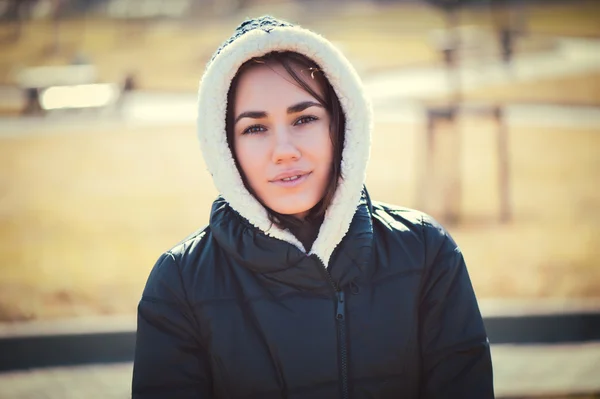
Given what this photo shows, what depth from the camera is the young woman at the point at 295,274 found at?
1.76m

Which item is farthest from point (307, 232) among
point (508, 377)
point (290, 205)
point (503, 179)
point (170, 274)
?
point (503, 179)

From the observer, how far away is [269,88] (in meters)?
1.81

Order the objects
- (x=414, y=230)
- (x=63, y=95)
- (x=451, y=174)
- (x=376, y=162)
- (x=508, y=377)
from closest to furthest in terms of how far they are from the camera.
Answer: (x=414, y=230), (x=508, y=377), (x=451, y=174), (x=376, y=162), (x=63, y=95)

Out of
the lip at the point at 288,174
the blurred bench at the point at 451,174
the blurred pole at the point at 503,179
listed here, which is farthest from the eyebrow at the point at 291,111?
the blurred pole at the point at 503,179

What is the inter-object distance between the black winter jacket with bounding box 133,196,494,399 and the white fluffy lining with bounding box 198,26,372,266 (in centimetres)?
4

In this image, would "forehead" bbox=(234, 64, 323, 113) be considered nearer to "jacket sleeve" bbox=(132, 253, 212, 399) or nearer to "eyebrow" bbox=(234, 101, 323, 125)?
"eyebrow" bbox=(234, 101, 323, 125)

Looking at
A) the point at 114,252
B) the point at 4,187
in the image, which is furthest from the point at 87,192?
the point at 114,252

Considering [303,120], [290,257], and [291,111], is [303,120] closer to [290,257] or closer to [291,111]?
[291,111]

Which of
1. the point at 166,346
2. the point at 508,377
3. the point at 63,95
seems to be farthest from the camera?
the point at 63,95

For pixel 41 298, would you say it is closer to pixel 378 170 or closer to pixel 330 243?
pixel 330 243

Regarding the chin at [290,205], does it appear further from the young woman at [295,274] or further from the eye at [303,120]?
the eye at [303,120]

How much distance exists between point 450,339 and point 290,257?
452mm

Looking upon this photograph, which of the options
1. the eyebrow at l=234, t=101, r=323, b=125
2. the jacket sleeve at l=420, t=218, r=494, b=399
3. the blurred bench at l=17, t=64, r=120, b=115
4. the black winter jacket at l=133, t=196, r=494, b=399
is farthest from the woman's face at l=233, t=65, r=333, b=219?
the blurred bench at l=17, t=64, r=120, b=115

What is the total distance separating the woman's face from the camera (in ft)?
5.87
